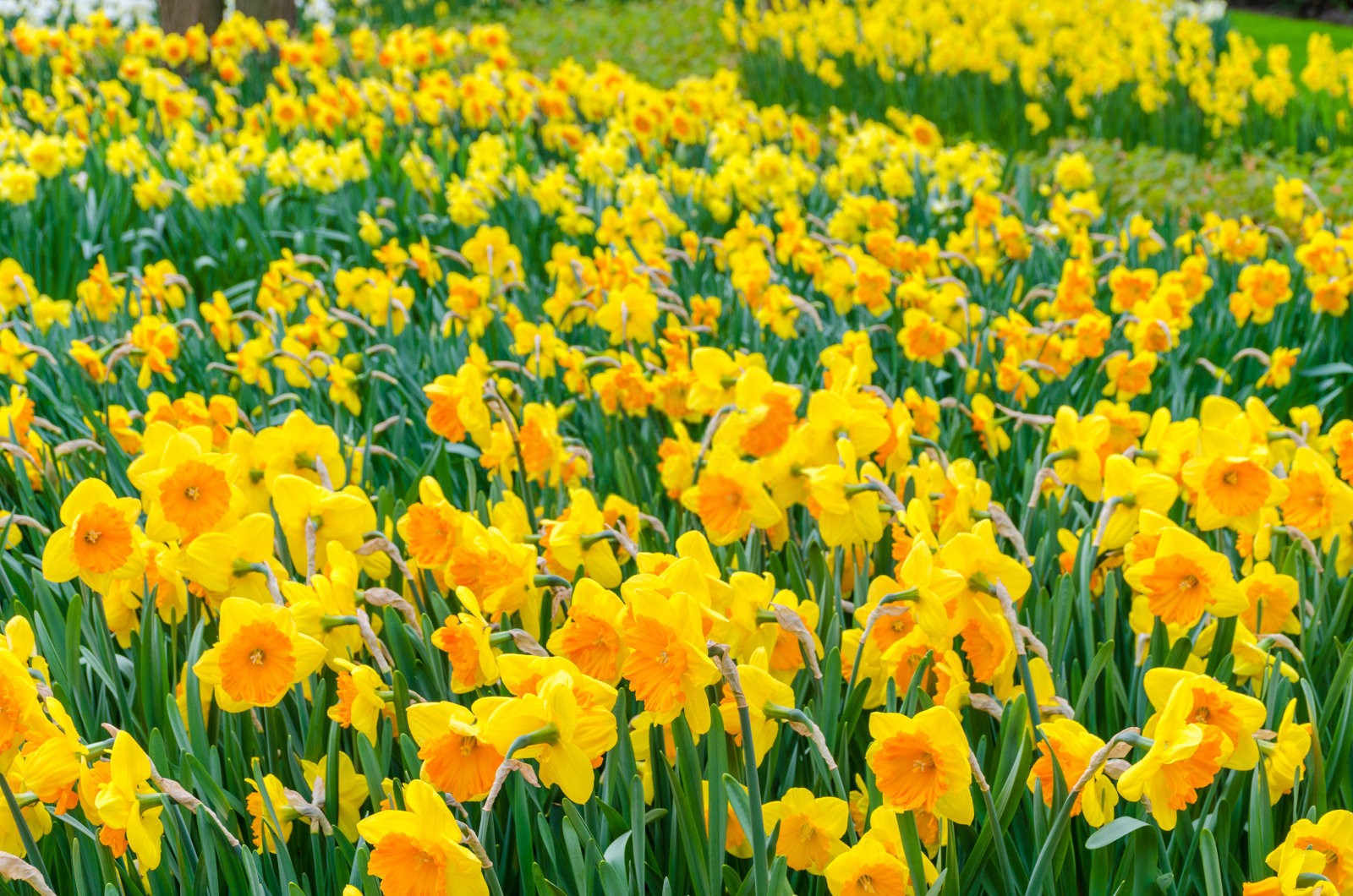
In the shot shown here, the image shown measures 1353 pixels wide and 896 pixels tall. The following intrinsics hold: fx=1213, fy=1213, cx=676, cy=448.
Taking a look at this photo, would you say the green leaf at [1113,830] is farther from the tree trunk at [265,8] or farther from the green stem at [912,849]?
the tree trunk at [265,8]

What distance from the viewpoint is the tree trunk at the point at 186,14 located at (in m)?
9.41

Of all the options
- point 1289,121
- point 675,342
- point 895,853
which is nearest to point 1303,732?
point 895,853

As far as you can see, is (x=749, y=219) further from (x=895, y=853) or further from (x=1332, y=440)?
(x=895, y=853)

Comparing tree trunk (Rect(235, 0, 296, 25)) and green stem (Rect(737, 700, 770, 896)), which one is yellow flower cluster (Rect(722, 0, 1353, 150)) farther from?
green stem (Rect(737, 700, 770, 896))

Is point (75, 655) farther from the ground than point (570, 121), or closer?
closer

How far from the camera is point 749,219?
375 cm

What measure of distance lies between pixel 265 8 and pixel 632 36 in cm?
391

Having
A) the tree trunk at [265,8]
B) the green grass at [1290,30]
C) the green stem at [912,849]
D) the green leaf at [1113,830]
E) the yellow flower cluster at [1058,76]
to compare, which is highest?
the tree trunk at [265,8]

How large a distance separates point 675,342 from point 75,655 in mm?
1610

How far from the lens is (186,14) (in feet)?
30.9

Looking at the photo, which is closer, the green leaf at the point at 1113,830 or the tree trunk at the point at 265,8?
the green leaf at the point at 1113,830

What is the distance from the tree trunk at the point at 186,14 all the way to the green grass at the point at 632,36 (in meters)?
2.85

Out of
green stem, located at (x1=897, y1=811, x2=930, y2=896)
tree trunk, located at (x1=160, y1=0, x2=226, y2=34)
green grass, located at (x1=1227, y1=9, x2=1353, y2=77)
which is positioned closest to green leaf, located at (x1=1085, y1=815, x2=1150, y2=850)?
green stem, located at (x1=897, y1=811, x2=930, y2=896)

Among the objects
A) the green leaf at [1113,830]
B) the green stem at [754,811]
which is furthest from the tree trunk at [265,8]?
the green leaf at [1113,830]
